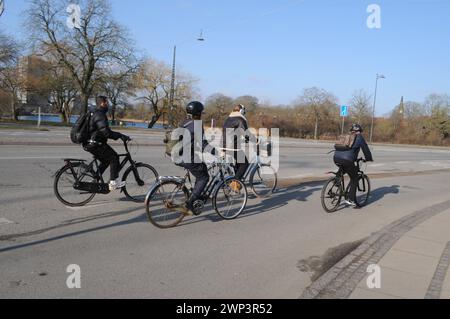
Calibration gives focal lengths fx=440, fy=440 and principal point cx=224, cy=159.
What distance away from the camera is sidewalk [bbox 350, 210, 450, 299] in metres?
4.31

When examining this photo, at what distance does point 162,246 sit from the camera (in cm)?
546

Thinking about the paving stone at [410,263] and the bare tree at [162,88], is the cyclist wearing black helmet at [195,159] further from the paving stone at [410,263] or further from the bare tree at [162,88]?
the bare tree at [162,88]

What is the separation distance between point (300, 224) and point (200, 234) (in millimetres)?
1970

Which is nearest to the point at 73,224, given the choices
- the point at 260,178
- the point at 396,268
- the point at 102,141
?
the point at 102,141

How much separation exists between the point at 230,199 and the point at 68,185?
2.64m

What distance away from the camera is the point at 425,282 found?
464 centimetres

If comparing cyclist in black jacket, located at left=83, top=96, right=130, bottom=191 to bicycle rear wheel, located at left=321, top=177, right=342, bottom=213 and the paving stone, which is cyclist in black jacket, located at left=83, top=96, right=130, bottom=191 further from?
the paving stone

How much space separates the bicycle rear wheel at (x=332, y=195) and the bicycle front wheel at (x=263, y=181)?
1.56 metres

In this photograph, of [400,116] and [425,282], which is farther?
[400,116]

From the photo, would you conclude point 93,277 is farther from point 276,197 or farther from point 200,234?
point 276,197

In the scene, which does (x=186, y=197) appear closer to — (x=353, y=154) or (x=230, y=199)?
(x=230, y=199)

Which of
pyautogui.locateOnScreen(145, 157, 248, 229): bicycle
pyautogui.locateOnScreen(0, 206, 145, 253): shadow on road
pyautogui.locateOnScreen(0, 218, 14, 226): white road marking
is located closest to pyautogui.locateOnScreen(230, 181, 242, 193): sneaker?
pyautogui.locateOnScreen(145, 157, 248, 229): bicycle
